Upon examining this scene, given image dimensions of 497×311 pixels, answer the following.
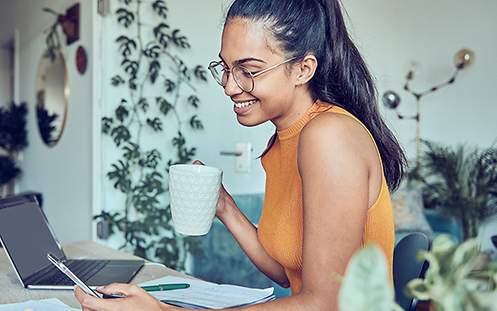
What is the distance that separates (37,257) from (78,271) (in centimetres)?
10

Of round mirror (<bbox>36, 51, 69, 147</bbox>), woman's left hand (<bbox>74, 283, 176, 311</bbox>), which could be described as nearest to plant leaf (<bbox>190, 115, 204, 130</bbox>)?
round mirror (<bbox>36, 51, 69, 147</bbox>)

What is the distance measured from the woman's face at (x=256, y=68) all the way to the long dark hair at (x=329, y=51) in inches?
0.7

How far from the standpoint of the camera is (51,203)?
14.3ft

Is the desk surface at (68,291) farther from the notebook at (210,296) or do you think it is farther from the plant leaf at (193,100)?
the plant leaf at (193,100)

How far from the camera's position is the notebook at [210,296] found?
1.09 meters

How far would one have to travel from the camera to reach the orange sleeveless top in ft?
3.21

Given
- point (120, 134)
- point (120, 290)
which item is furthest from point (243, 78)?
point (120, 134)

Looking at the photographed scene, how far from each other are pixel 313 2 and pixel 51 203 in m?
3.68

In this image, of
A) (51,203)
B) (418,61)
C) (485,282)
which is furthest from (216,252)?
(485,282)

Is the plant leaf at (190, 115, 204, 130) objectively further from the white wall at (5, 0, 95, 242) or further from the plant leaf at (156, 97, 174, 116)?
the white wall at (5, 0, 95, 242)

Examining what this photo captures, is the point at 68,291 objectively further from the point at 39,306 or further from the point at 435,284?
the point at 435,284

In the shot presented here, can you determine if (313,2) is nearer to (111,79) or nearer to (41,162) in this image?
(111,79)

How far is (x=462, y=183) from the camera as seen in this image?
426cm

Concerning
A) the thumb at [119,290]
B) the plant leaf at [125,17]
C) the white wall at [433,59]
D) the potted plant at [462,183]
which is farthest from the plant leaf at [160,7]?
the thumb at [119,290]
